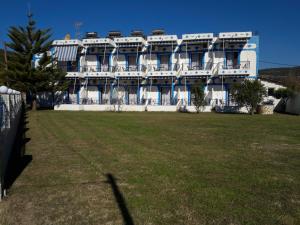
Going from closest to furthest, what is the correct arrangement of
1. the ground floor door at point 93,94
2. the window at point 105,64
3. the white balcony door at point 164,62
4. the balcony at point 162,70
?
the balcony at point 162,70, the white balcony door at point 164,62, the window at point 105,64, the ground floor door at point 93,94

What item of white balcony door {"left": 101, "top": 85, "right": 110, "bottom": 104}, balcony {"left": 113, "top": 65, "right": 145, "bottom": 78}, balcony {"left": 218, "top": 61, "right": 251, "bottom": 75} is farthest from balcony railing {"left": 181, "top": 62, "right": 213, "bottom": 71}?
white balcony door {"left": 101, "top": 85, "right": 110, "bottom": 104}

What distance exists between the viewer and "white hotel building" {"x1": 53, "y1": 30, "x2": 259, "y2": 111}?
29.0 meters

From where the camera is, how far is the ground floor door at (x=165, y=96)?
31.5 metres

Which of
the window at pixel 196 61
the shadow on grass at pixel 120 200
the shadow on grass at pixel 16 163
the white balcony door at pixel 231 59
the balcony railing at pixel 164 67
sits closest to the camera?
the shadow on grass at pixel 120 200

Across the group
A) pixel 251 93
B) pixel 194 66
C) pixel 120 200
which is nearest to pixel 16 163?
pixel 120 200

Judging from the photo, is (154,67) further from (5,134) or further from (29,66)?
(5,134)

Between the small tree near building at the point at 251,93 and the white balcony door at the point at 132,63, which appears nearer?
the small tree near building at the point at 251,93

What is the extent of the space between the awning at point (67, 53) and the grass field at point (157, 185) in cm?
2480

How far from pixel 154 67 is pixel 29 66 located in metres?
12.6

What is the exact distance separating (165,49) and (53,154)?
980 inches

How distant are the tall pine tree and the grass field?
21081 mm

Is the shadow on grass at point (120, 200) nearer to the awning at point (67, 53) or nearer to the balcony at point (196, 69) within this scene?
the balcony at point (196, 69)

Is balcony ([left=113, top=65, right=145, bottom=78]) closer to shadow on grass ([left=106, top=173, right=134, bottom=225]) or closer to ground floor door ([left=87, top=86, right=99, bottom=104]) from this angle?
ground floor door ([left=87, top=86, right=99, bottom=104])

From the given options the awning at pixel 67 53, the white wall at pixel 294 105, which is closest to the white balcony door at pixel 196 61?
the white wall at pixel 294 105
